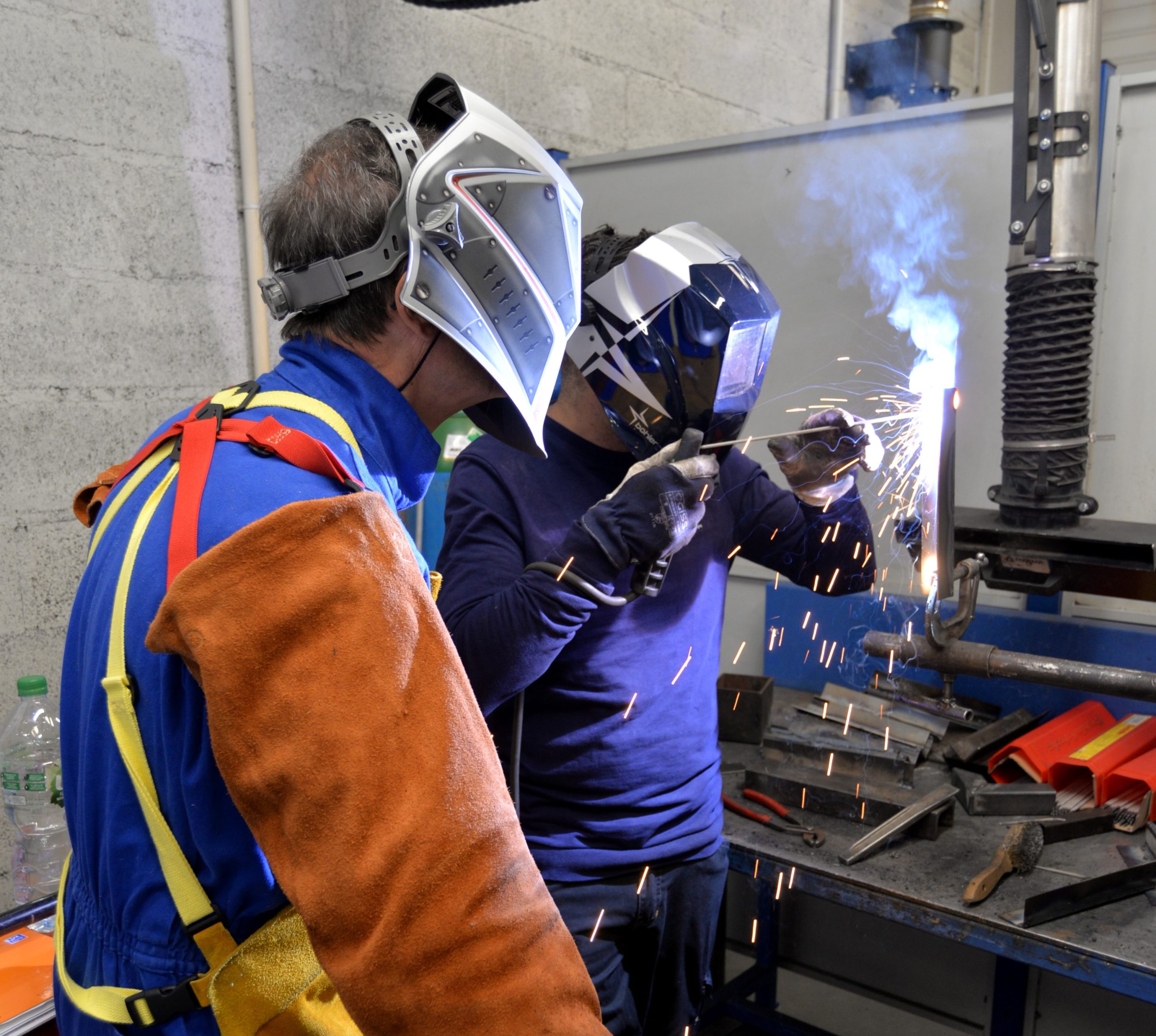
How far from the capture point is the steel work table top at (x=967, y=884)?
1550 millimetres

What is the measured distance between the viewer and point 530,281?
1.07m

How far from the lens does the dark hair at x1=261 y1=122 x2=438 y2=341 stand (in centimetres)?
95

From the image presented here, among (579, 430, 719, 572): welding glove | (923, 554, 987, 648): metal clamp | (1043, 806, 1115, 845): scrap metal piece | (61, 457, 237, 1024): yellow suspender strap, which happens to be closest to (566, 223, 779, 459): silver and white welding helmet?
(579, 430, 719, 572): welding glove

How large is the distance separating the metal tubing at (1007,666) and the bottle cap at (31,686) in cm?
164

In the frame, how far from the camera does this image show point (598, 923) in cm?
158

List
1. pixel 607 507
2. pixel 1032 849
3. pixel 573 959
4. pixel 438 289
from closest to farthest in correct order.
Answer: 1. pixel 573 959
2. pixel 438 289
3. pixel 607 507
4. pixel 1032 849

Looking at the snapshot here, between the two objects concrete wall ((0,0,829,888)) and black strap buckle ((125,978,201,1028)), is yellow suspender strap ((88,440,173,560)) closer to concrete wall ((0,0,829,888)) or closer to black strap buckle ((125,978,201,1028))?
black strap buckle ((125,978,201,1028))

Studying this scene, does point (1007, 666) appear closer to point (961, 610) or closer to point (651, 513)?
point (961, 610)

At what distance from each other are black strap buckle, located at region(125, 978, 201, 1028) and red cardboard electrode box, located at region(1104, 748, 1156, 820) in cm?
190

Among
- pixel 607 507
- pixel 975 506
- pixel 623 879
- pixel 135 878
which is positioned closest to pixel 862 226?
pixel 975 506

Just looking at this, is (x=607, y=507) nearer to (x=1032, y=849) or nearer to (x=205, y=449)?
(x=205, y=449)

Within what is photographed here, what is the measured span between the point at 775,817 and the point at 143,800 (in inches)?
61.1

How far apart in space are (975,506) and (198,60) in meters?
2.35

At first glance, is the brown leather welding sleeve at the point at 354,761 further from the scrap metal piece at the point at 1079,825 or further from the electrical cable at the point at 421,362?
the scrap metal piece at the point at 1079,825
